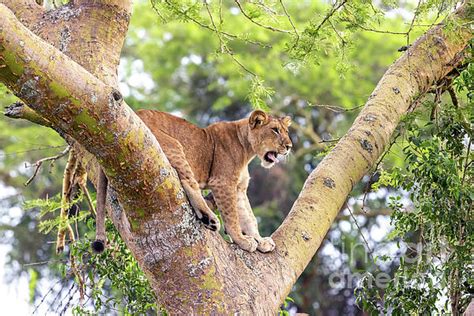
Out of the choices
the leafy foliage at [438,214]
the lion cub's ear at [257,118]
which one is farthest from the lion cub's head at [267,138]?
the leafy foliage at [438,214]

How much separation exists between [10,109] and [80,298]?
1794 millimetres

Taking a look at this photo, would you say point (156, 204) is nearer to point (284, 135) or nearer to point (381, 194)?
point (284, 135)

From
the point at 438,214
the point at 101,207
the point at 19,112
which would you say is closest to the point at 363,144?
the point at 438,214

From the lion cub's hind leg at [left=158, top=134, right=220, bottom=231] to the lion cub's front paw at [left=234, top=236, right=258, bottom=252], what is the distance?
0.91ft

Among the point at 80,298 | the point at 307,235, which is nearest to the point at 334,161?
the point at 307,235

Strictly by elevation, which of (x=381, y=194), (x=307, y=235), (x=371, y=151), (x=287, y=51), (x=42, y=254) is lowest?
(x=307, y=235)

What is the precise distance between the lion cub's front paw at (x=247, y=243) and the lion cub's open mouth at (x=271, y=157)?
1.03 meters

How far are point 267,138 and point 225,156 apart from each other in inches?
16.6

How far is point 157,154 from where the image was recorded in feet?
13.2

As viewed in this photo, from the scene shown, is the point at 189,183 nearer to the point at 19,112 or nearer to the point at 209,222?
the point at 209,222

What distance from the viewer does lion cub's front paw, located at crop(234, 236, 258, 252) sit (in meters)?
4.85

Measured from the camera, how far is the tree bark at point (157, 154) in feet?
11.9

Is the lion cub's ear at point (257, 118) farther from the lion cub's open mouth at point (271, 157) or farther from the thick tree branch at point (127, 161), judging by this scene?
the thick tree branch at point (127, 161)

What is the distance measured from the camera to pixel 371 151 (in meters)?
5.41
